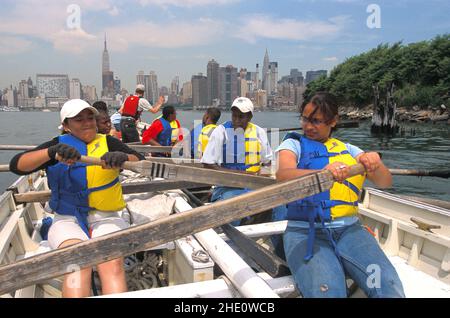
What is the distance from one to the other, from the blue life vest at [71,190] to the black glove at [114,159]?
0.36 m

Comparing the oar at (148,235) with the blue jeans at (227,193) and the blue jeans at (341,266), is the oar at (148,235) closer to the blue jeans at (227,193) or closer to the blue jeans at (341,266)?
the blue jeans at (341,266)

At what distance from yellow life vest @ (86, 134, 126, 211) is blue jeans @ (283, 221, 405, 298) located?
169 cm

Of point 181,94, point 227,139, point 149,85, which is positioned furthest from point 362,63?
point 227,139

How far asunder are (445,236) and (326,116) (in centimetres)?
207

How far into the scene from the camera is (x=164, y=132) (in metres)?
9.28

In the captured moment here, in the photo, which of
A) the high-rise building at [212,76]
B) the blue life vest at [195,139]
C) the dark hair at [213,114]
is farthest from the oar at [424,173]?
the high-rise building at [212,76]

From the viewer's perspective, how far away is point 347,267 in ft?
8.86

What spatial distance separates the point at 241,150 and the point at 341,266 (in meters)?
2.71

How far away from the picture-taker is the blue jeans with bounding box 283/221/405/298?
2.45m

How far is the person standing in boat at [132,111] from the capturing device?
10.7 metres

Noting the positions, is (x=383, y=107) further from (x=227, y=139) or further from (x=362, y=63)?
(x=227, y=139)

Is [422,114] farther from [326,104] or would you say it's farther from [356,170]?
[356,170]

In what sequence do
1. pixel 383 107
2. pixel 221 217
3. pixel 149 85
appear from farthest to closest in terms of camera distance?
pixel 149 85, pixel 383 107, pixel 221 217

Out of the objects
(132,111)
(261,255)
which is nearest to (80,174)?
(261,255)
